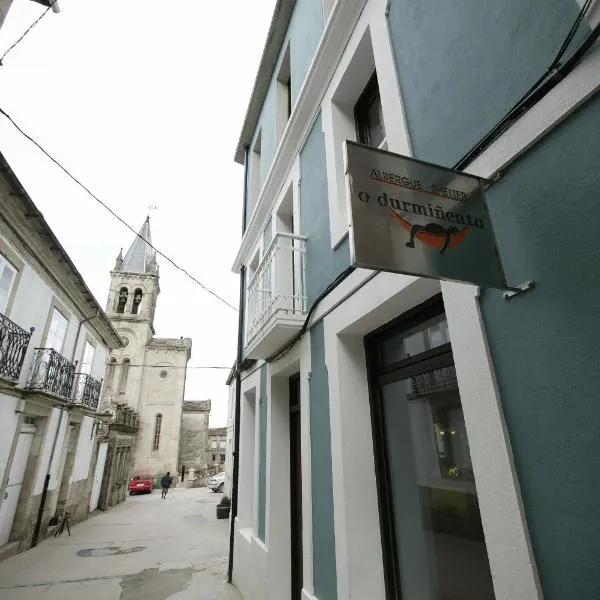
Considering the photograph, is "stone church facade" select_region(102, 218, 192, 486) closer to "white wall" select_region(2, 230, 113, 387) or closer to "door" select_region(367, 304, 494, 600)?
"white wall" select_region(2, 230, 113, 387)

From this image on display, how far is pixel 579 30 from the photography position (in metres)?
1.68

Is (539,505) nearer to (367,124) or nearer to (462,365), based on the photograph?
(462,365)

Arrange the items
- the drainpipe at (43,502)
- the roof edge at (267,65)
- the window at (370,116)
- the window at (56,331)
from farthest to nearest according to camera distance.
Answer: the window at (56,331) < the drainpipe at (43,502) < the roof edge at (267,65) < the window at (370,116)

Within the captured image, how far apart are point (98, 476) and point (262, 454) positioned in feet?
49.2

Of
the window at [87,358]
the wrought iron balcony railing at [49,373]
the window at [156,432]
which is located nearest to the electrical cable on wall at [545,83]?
the wrought iron balcony railing at [49,373]

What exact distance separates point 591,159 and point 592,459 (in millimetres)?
1234

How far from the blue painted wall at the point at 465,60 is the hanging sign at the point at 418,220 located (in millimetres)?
568

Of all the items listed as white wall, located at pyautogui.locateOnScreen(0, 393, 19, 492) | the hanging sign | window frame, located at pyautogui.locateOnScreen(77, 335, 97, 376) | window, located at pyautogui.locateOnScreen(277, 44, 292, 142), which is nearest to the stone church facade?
window frame, located at pyautogui.locateOnScreen(77, 335, 97, 376)

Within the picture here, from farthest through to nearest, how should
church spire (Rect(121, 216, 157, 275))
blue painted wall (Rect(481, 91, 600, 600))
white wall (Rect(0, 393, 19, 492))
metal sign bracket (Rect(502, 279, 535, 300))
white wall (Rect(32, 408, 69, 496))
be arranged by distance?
church spire (Rect(121, 216, 157, 275))
white wall (Rect(32, 408, 69, 496))
white wall (Rect(0, 393, 19, 492))
metal sign bracket (Rect(502, 279, 535, 300))
blue painted wall (Rect(481, 91, 600, 600))

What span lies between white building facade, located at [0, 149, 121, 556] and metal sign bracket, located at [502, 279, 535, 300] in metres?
8.53

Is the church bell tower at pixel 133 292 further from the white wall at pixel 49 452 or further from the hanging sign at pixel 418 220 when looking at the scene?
the hanging sign at pixel 418 220

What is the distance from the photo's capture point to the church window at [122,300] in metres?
37.7

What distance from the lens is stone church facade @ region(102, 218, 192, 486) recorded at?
31797mm

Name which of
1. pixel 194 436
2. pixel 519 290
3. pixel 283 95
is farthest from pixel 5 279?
pixel 194 436
